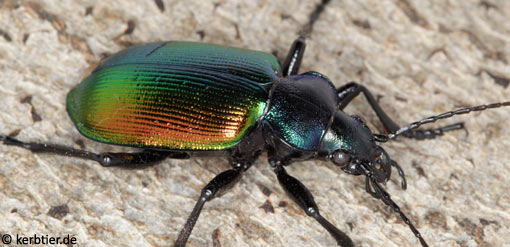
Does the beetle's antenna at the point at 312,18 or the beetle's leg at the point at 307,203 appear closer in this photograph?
the beetle's leg at the point at 307,203

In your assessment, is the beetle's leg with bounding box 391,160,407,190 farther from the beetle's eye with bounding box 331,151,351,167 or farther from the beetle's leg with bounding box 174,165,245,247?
the beetle's leg with bounding box 174,165,245,247

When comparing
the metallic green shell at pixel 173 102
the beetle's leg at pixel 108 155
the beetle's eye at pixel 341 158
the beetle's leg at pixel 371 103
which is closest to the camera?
the beetle's eye at pixel 341 158

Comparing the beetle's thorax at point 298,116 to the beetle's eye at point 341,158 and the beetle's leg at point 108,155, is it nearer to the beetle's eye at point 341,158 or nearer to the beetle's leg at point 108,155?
the beetle's eye at point 341,158

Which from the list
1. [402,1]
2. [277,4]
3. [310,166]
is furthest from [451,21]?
[310,166]

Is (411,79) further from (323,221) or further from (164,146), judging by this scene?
(164,146)

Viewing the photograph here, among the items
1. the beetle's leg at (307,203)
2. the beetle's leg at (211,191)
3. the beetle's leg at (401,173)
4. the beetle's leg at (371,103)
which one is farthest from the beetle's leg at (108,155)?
the beetle's leg at (401,173)

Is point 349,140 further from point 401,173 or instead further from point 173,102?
point 173,102

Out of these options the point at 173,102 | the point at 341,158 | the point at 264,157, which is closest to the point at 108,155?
the point at 173,102
